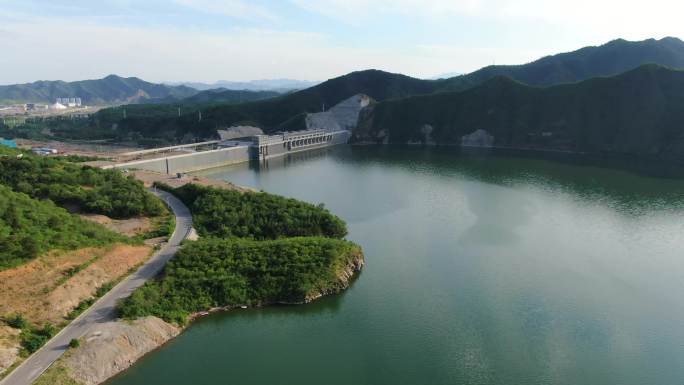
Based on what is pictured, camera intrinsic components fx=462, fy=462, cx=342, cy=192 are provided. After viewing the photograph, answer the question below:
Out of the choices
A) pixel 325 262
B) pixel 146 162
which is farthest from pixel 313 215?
pixel 146 162

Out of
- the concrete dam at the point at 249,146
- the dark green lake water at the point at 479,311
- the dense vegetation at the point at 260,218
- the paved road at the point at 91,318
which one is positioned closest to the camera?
the paved road at the point at 91,318

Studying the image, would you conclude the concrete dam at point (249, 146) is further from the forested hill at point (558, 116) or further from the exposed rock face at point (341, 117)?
the forested hill at point (558, 116)

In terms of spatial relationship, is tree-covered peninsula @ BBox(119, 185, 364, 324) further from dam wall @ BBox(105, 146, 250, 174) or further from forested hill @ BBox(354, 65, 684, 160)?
forested hill @ BBox(354, 65, 684, 160)

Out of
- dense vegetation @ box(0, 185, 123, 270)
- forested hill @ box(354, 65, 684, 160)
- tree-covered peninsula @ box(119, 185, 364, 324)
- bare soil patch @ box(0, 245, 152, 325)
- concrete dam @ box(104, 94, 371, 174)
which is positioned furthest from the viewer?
forested hill @ box(354, 65, 684, 160)

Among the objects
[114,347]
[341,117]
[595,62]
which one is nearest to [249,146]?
[341,117]

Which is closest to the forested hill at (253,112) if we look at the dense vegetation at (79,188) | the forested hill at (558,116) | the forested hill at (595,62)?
the forested hill at (595,62)

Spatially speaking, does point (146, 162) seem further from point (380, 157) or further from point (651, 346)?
point (651, 346)

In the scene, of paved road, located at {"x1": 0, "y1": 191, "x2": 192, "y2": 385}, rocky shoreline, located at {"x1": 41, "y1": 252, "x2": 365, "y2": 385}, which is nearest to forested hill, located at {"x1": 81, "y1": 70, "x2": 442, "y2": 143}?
paved road, located at {"x1": 0, "y1": 191, "x2": 192, "y2": 385}
